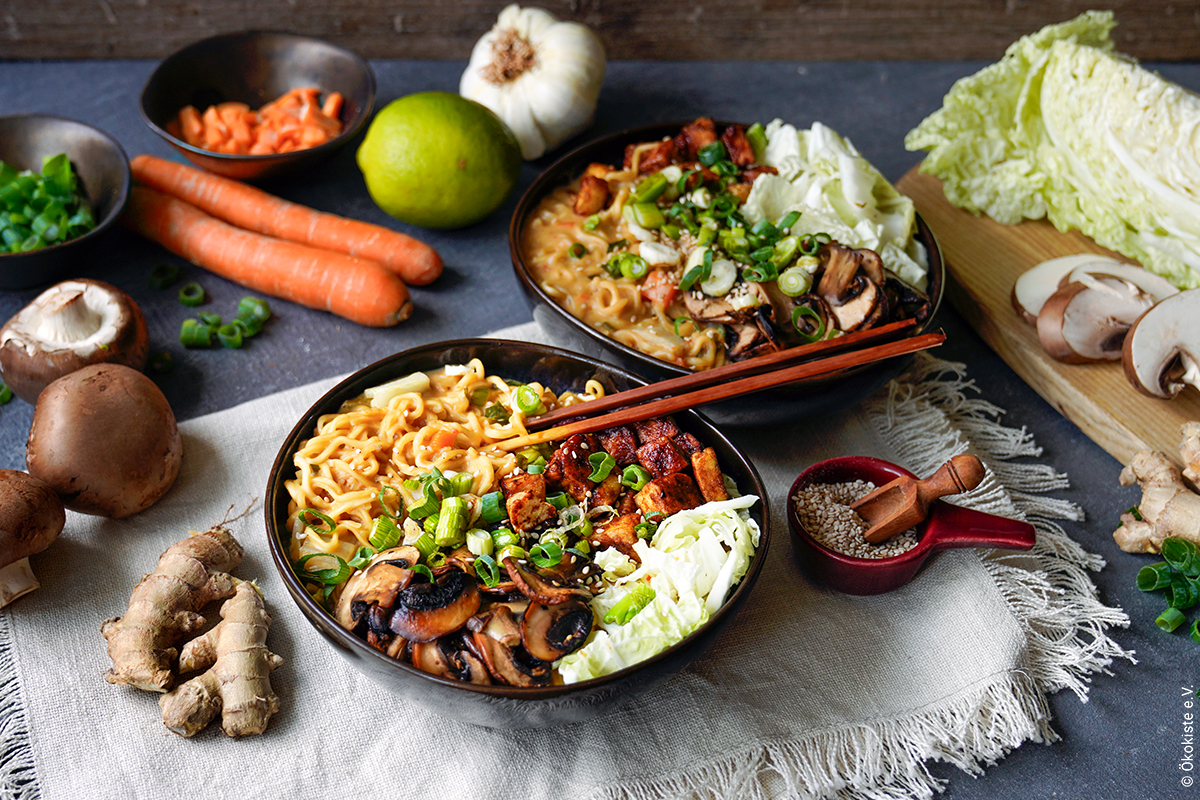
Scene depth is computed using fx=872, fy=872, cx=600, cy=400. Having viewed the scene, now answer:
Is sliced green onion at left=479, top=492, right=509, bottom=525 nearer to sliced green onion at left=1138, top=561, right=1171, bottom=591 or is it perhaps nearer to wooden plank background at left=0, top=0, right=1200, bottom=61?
sliced green onion at left=1138, top=561, right=1171, bottom=591

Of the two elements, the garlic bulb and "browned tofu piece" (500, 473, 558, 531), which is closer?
"browned tofu piece" (500, 473, 558, 531)

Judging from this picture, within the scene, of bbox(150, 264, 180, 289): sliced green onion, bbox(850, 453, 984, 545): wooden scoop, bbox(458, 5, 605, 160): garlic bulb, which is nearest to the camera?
bbox(850, 453, 984, 545): wooden scoop

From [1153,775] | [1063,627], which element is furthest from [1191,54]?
[1153,775]

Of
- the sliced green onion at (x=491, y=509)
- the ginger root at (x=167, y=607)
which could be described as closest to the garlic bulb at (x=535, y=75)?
→ the sliced green onion at (x=491, y=509)

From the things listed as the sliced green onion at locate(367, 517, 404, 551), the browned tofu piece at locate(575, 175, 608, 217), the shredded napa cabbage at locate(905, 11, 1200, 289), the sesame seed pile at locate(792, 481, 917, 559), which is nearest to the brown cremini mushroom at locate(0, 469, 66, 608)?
the sliced green onion at locate(367, 517, 404, 551)

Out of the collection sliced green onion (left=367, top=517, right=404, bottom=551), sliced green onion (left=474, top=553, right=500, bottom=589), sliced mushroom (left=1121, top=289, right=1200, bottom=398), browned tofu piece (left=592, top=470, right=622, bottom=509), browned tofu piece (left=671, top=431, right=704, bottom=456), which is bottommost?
sliced green onion (left=367, top=517, right=404, bottom=551)

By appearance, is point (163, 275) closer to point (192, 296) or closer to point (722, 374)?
point (192, 296)

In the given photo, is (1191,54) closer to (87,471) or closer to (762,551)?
(762,551)

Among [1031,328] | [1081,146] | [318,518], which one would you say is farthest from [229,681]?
[1081,146]
